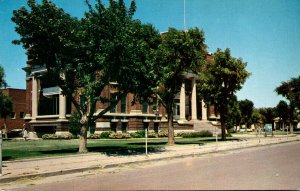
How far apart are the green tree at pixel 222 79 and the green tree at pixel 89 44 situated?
1719 centimetres

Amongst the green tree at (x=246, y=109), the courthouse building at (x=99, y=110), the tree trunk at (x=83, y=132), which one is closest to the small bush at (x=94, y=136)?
the courthouse building at (x=99, y=110)

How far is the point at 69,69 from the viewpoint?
21031 millimetres

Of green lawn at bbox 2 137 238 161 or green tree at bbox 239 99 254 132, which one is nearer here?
green lawn at bbox 2 137 238 161

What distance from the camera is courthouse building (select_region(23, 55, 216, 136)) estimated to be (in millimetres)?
49062

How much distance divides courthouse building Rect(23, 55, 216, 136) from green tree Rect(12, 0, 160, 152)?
26.3 metres

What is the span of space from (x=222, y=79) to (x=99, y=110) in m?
18.9

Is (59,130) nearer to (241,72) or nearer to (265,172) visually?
(241,72)

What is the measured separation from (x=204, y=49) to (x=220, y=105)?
11.0 meters

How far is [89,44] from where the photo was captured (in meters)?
20.3

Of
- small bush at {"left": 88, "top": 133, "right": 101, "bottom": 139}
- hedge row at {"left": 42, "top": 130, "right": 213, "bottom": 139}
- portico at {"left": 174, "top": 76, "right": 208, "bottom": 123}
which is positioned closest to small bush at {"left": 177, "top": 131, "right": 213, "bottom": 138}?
hedge row at {"left": 42, "top": 130, "right": 213, "bottom": 139}

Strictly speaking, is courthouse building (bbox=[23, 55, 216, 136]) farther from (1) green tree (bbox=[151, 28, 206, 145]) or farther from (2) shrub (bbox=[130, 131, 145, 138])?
(1) green tree (bbox=[151, 28, 206, 145])

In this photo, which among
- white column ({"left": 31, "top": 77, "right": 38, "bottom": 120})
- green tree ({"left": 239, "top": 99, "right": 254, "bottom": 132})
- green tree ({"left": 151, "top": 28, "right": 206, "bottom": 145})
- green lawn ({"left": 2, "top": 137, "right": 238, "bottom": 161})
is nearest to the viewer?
green lawn ({"left": 2, "top": 137, "right": 238, "bottom": 161})

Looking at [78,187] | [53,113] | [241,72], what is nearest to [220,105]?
[241,72]

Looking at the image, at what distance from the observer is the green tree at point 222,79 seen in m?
36.9
